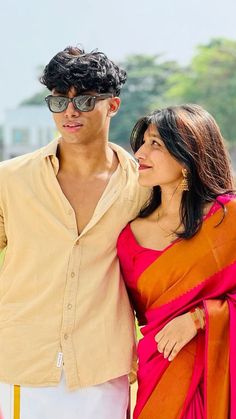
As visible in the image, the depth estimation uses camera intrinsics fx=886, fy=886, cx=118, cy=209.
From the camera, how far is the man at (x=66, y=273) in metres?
2.96

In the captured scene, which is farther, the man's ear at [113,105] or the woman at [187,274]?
the man's ear at [113,105]

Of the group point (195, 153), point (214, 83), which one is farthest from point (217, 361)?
point (214, 83)

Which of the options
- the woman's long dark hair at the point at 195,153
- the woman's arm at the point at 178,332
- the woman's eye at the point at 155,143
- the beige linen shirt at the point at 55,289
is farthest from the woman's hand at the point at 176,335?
the woman's eye at the point at 155,143

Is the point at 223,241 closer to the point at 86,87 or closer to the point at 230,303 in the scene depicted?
the point at 230,303

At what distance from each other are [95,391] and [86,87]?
104 centimetres

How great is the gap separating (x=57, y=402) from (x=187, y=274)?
0.61m

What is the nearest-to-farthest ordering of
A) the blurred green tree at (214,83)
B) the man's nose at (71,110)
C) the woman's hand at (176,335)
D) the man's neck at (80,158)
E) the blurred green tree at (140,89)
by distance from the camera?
the woman's hand at (176,335) → the man's nose at (71,110) → the man's neck at (80,158) → the blurred green tree at (214,83) → the blurred green tree at (140,89)

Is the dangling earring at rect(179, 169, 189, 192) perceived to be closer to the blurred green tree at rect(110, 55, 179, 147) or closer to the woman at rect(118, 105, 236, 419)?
the woman at rect(118, 105, 236, 419)

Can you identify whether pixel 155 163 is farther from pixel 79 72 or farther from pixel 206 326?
pixel 206 326

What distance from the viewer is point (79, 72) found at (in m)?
3.08

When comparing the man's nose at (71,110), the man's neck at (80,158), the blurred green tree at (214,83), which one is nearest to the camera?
the man's nose at (71,110)

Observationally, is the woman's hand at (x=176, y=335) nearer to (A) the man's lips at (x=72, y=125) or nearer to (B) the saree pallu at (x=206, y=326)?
(B) the saree pallu at (x=206, y=326)

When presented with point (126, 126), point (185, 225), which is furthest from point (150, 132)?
point (126, 126)

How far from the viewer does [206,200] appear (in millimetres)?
3041
